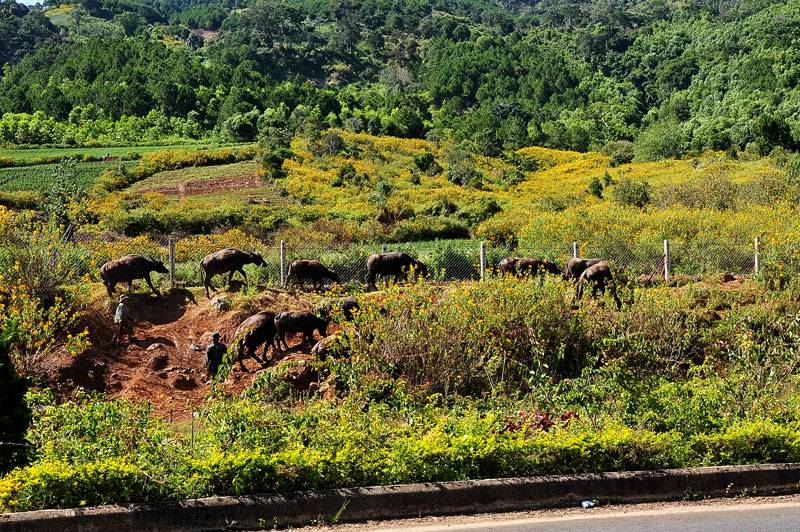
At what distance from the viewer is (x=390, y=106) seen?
107 m

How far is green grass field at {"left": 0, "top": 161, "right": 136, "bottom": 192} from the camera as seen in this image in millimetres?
56656

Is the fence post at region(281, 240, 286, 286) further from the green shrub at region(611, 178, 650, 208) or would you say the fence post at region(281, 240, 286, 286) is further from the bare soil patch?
the bare soil patch

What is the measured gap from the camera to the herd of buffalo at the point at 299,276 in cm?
1445

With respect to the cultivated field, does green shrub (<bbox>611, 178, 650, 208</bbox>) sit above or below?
above

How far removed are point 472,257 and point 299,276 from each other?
4993 mm

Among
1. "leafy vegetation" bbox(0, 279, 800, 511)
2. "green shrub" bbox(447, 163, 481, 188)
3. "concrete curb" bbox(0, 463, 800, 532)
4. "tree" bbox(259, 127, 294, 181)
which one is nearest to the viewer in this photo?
"concrete curb" bbox(0, 463, 800, 532)

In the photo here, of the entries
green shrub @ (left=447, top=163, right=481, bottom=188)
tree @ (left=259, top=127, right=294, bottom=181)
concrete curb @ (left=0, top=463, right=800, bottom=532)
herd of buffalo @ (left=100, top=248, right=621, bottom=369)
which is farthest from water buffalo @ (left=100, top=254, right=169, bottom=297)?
green shrub @ (left=447, top=163, right=481, bottom=188)

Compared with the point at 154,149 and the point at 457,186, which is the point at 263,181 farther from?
the point at 154,149

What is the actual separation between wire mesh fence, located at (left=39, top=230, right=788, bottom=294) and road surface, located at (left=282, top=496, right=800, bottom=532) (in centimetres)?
1059

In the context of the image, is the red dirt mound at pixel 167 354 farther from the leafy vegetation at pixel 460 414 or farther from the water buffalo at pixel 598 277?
the water buffalo at pixel 598 277

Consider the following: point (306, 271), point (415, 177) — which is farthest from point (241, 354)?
point (415, 177)

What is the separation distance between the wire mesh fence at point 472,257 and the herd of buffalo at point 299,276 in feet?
2.17

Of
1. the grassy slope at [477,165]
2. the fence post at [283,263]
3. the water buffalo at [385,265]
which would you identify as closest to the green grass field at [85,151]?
the grassy slope at [477,165]

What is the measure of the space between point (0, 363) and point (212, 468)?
2.31 m
